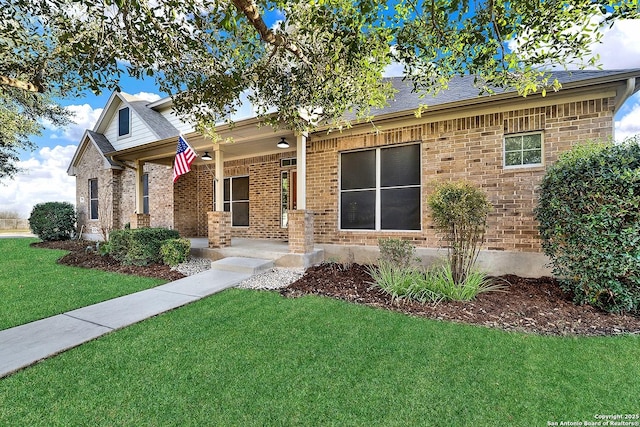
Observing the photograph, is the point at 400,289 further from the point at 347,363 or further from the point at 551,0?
the point at 551,0

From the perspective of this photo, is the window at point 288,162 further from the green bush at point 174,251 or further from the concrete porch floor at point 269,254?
the green bush at point 174,251

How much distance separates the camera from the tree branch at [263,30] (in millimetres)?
3225

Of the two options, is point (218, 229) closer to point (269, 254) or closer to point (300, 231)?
point (269, 254)

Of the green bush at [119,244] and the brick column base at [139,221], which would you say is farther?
the brick column base at [139,221]

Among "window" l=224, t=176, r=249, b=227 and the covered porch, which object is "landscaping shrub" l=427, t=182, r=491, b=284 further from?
"window" l=224, t=176, r=249, b=227

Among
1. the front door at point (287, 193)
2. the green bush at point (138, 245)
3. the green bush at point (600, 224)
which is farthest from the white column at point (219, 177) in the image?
the green bush at point (600, 224)

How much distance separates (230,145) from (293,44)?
484 centimetres

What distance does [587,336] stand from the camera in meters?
3.45

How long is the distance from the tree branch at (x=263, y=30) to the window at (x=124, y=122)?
40.7ft

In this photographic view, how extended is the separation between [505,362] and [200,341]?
10.6ft

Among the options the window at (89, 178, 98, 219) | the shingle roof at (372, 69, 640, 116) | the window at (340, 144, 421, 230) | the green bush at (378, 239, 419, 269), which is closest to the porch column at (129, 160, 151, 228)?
the window at (89, 178, 98, 219)

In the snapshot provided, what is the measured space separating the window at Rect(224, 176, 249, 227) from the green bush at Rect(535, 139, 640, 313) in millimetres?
8657

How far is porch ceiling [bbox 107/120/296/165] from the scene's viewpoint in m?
7.37

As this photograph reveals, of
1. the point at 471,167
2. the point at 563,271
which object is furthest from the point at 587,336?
the point at 471,167
